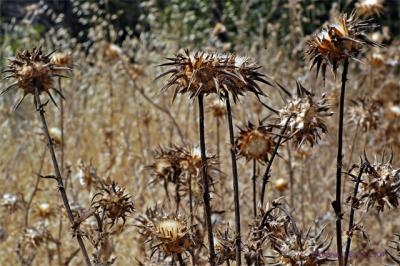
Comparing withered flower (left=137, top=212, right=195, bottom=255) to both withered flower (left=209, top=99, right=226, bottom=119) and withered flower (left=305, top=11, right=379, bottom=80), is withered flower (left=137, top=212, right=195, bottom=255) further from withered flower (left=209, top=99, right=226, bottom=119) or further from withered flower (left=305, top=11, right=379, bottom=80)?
withered flower (left=209, top=99, right=226, bottom=119)

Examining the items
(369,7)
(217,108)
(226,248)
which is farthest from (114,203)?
(369,7)

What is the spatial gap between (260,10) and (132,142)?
3658 millimetres

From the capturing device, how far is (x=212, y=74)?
1.12 meters

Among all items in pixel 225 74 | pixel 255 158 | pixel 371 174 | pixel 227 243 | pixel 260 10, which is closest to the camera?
pixel 225 74

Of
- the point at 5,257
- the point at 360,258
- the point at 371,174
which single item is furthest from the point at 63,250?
the point at 371,174

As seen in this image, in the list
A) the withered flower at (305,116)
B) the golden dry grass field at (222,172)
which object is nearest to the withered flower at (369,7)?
the golden dry grass field at (222,172)

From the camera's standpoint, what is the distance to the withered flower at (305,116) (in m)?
1.26

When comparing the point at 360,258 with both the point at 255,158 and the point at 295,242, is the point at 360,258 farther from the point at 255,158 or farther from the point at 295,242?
the point at 295,242

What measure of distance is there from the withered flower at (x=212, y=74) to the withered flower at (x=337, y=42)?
0.12 metres

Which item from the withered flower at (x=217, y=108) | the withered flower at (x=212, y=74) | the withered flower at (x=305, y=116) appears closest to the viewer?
the withered flower at (x=212, y=74)

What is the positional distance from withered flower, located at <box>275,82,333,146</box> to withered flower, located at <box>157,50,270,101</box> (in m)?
0.16

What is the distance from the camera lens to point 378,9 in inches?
115

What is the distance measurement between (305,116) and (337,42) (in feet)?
0.56

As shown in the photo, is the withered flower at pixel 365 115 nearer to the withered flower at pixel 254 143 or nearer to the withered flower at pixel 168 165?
the withered flower at pixel 168 165
